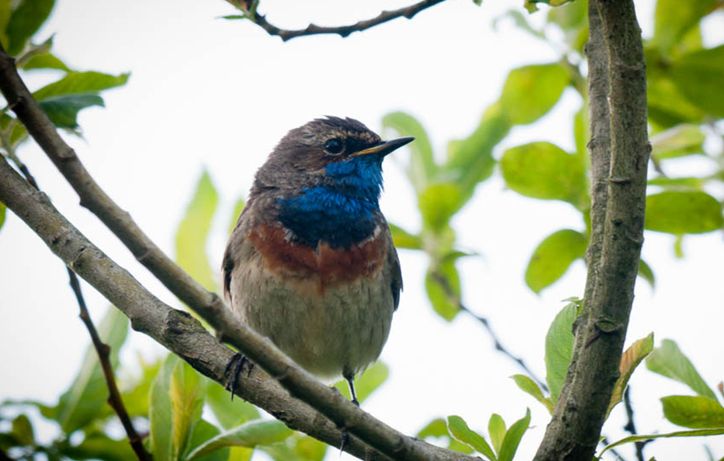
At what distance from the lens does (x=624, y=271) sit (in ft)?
11.5

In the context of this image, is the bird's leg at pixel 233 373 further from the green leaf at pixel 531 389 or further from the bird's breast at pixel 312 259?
the bird's breast at pixel 312 259

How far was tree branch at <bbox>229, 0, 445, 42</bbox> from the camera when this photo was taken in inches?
146

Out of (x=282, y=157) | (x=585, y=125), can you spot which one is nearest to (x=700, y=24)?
(x=585, y=125)

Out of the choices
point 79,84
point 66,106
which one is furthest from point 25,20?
point 66,106

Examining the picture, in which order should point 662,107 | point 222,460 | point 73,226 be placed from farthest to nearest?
point 662,107
point 222,460
point 73,226

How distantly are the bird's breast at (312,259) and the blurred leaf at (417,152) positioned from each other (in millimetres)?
680

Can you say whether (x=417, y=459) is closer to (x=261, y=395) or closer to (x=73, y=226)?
(x=261, y=395)

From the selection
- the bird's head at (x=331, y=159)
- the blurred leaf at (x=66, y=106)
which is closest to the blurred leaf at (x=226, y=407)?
the blurred leaf at (x=66, y=106)

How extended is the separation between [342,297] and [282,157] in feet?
6.19

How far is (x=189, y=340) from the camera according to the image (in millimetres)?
4180

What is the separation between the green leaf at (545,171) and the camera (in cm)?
517

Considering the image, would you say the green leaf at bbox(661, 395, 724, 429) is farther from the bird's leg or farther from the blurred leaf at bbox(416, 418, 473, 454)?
the bird's leg

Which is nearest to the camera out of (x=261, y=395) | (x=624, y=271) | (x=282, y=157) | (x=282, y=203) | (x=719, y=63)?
(x=624, y=271)

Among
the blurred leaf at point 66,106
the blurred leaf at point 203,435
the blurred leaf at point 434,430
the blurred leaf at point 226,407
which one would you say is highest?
the blurred leaf at point 66,106
